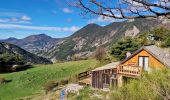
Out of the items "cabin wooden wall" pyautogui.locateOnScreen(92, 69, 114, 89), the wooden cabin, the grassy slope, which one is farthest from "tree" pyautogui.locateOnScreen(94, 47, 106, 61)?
the wooden cabin

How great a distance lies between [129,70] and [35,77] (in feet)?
83.2

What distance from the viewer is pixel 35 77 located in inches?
2340

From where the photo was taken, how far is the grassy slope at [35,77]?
52.2 meters

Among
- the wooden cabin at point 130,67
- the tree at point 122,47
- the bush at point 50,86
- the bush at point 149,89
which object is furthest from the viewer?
the tree at point 122,47

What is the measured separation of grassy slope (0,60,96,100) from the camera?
52.2 metres

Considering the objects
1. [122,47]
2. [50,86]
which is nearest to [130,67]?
[50,86]

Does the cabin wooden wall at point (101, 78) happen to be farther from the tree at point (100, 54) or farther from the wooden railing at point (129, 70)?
the tree at point (100, 54)

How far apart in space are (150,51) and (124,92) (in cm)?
2933

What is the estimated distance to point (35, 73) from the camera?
62.0m

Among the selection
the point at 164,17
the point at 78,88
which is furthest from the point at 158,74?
the point at 78,88

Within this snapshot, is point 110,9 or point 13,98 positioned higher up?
point 110,9

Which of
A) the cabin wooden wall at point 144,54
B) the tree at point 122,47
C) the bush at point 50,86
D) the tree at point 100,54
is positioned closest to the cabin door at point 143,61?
the cabin wooden wall at point 144,54

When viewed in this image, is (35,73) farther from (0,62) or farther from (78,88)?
(78,88)

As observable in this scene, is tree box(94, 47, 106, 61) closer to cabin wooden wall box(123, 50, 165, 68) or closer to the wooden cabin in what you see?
the wooden cabin
